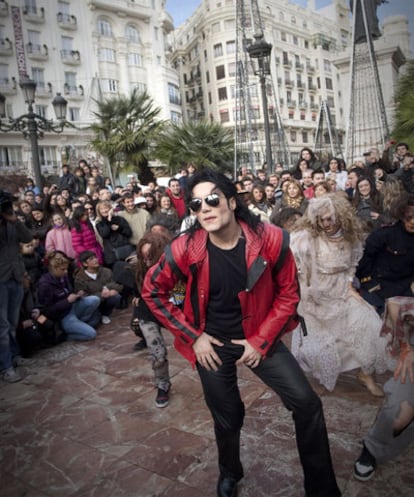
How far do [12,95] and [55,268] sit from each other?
35.2 meters

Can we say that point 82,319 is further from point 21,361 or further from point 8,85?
point 8,85

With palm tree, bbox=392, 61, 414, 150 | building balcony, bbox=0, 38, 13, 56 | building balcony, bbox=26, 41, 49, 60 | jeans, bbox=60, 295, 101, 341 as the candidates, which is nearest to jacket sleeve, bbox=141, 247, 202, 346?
jeans, bbox=60, 295, 101, 341

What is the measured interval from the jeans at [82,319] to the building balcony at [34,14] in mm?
38387

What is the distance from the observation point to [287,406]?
2248 millimetres

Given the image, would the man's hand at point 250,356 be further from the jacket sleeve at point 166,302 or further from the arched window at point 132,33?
the arched window at point 132,33

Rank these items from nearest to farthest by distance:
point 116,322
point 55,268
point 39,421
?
point 39,421 < point 55,268 < point 116,322

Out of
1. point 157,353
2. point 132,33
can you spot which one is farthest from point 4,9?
point 157,353

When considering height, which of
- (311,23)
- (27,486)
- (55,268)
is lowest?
(27,486)

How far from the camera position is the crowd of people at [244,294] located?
2260 millimetres

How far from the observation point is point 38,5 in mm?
36719

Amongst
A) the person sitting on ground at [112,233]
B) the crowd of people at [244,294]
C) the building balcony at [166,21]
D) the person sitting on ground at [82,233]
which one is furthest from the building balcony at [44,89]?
the person sitting on ground at [82,233]

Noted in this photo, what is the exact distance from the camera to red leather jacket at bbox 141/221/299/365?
7.32 feet

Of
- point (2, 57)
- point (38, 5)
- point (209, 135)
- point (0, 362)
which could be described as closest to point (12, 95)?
point (2, 57)

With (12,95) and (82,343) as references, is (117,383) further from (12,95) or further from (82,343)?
(12,95)
